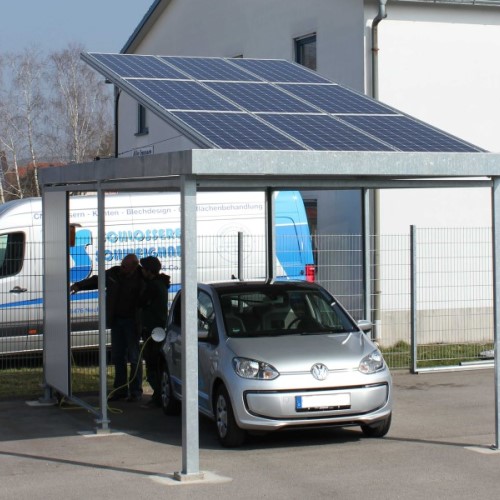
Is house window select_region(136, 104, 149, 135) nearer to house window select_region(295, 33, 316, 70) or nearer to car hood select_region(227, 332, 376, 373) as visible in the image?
house window select_region(295, 33, 316, 70)

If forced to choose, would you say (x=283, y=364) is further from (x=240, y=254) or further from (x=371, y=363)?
(x=240, y=254)

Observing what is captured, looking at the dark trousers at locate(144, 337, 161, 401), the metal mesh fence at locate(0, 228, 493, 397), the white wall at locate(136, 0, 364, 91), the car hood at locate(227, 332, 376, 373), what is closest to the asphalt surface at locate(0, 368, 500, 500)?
the dark trousers at locate(144, 337, 161, 401)

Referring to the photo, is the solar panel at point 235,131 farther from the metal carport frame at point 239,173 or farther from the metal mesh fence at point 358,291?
the metal mesh fence at point 358,291

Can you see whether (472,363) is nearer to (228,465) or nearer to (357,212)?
(357,212)

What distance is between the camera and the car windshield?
35.6ft

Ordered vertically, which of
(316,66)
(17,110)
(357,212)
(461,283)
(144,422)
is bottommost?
(144,422)

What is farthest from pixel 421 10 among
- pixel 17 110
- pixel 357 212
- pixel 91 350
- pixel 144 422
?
pixel 17 110

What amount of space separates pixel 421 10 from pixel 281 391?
11232 millimetres

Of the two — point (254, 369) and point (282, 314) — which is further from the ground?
point (282, 314)

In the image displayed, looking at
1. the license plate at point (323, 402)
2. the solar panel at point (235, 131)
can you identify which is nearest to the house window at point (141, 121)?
the solar panel at point (235, 131)

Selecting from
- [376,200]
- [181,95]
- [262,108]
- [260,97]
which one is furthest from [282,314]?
[376,200]

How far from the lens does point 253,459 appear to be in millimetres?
9742

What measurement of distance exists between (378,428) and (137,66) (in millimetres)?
5324

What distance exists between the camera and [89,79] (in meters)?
54.4
